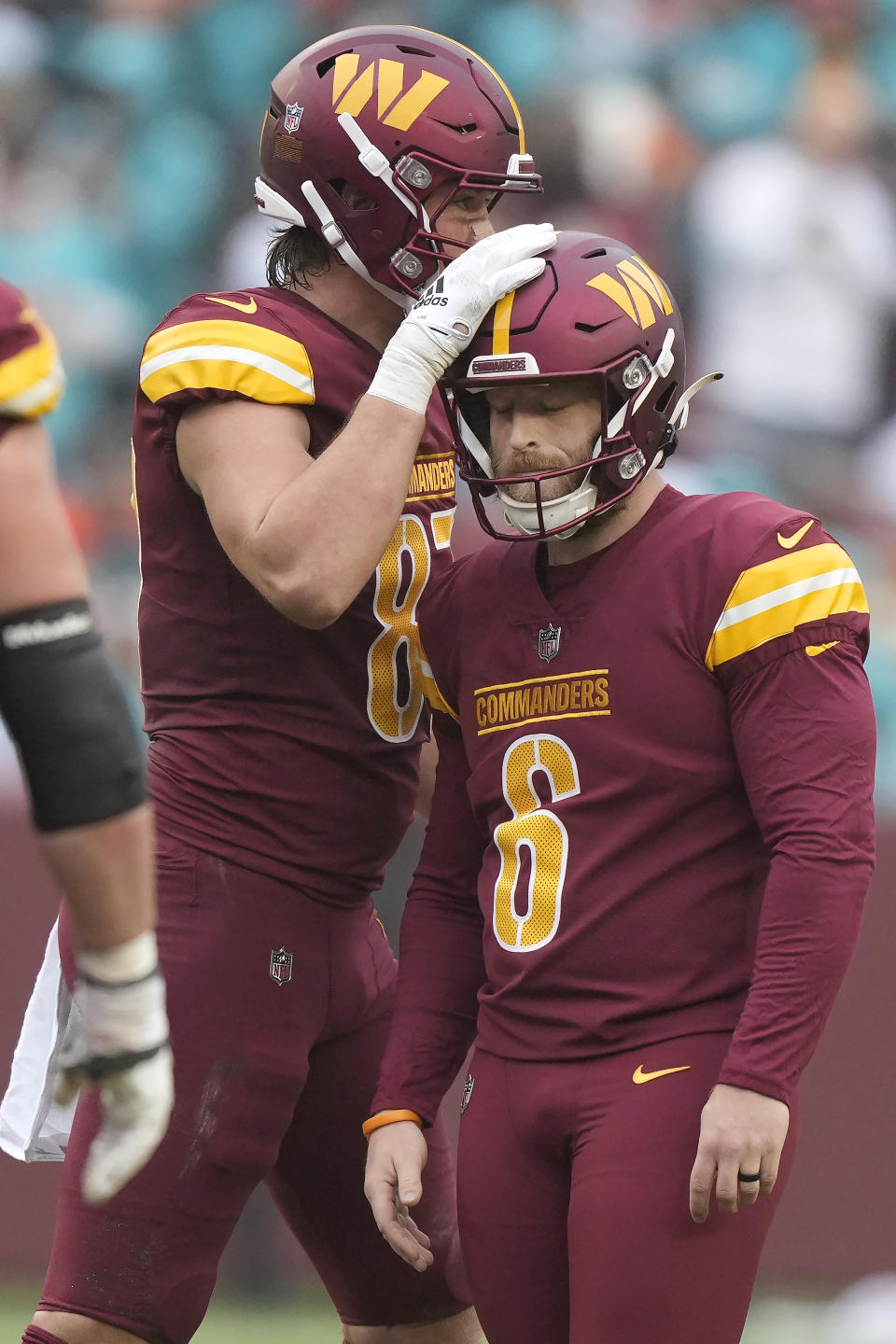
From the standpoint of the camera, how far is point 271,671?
2.74 metres

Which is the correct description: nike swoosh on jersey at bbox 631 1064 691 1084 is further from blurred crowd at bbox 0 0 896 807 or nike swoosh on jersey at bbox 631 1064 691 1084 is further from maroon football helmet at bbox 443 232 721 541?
blurred crowd at bbox 0 0 896 807

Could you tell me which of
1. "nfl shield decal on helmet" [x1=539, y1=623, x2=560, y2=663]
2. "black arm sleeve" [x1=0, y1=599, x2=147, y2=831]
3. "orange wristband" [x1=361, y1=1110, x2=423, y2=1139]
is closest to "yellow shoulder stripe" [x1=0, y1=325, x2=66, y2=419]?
"black arm sleeve" [x1=0, y1=599, x2=147, y2=831]

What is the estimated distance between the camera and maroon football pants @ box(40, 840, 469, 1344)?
260 cm

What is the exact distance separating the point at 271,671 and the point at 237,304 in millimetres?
525

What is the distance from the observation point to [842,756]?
2322 millimetres

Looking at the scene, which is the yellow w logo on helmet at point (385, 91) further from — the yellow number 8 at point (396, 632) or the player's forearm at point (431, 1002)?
the player's forearm at point (431, 1002)

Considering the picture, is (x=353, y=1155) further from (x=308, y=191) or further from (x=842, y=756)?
(x=308, y=191)

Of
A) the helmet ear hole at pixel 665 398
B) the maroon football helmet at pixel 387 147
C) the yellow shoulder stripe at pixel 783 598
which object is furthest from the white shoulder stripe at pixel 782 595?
the maroon football helmet at pixel 387 147

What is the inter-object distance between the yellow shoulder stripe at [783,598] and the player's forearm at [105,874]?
79 cm

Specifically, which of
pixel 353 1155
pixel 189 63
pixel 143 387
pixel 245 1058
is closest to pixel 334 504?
pixel 143 387

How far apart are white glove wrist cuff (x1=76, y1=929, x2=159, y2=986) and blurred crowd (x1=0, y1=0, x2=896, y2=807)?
14.5 feet

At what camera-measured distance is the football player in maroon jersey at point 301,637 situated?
8.36 feet

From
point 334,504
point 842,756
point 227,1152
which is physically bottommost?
point 227,1152

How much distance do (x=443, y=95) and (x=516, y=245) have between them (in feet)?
1.26
